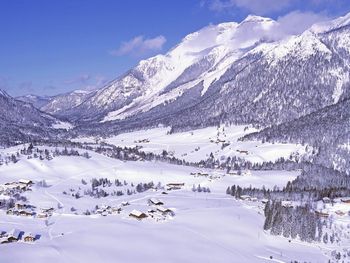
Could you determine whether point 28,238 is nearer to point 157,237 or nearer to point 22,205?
point 157,237

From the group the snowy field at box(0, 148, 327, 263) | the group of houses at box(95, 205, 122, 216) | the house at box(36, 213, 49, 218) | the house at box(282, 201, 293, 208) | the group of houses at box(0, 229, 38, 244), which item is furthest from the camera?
the house at box(282, 201, 293, 208)

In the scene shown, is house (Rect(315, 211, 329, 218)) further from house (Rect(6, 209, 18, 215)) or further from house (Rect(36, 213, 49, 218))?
house (Rect(6, 209, 18, 215))

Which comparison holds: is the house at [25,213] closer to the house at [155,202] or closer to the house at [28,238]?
the house at [28,238]

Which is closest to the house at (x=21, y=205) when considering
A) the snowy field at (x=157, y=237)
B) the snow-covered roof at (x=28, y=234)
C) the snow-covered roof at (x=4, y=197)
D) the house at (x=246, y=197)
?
the snowy field at (x=157, y=237)

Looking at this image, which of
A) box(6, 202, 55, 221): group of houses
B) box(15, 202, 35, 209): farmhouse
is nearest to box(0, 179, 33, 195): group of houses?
box(15, 202, 35, 209): farmhouse

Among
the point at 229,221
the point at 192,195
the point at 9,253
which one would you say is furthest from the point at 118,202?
the point at 9,253

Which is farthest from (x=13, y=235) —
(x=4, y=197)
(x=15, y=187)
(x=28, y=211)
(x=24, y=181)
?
(x=24, y=181)

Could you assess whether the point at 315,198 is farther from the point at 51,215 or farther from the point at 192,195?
the point at 51,215
